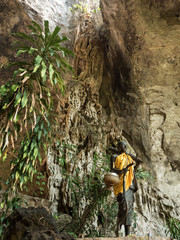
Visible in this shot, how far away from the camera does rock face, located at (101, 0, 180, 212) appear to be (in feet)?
21.8

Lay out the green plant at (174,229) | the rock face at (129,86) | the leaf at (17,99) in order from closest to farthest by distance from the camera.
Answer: the leaf at (17,99)
the green plant at (174,229)
the rock face at (129,86)

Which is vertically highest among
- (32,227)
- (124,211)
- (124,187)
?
(124,187)

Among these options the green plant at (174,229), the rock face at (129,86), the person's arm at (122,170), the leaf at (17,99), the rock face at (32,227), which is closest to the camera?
the rock face at (32,227)

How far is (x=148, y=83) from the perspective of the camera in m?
7.48

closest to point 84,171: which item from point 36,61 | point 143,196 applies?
point 143,196

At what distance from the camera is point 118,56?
752cm

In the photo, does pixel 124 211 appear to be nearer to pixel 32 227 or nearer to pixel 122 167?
pixel 122 167

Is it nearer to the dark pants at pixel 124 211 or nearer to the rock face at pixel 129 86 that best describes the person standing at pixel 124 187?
the dark pants at pixel 124 211

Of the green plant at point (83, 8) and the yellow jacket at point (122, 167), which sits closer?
the yellow jacket at point (122, 167)

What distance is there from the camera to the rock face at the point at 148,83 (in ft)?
21.8

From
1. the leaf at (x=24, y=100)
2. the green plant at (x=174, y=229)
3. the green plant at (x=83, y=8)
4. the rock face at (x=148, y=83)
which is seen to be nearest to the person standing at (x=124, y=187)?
the green plant at (x=174, y=229)

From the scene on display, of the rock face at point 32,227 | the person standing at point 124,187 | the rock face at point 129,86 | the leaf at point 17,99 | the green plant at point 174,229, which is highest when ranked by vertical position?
the rock face at point 129,86

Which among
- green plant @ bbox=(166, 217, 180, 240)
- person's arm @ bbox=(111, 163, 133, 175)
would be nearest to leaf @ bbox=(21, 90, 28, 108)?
person's arm @ bbox=(111, 163, 133, 175)

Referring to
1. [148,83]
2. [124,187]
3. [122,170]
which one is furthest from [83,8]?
[124,187]
